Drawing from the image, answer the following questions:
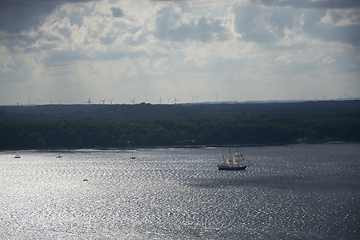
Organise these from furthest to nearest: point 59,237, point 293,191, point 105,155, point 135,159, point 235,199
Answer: point 105,155 → point 135,159 → point 293,191 → point 235,199 → point 59,237

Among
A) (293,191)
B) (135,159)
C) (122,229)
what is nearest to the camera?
(122,229)

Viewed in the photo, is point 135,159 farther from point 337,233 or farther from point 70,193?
point 337,233

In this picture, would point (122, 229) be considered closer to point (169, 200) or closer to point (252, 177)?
point (169, 200)

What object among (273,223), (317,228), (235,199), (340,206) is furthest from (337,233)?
(235,199)

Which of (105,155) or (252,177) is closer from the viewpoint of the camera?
Answer: (252,177)

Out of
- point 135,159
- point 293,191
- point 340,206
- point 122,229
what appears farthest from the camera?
point 135,159

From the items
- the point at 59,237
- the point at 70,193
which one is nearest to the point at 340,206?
the point at 59,237
